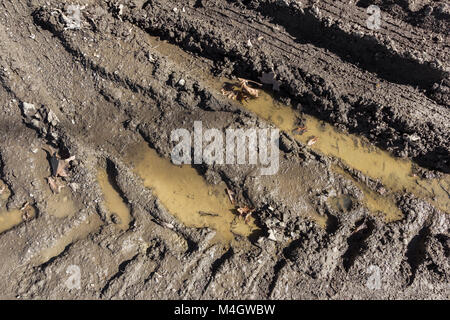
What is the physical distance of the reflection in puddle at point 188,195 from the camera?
12.1 feet

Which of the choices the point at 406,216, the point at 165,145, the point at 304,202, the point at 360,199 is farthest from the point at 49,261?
the point at 406,216

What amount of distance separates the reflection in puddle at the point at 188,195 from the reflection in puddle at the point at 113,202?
371 millimetres

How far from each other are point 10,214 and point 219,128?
9.48ft

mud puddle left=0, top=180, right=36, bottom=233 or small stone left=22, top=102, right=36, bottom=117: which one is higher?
small stone left=22, top=102, right=36, bottom=117

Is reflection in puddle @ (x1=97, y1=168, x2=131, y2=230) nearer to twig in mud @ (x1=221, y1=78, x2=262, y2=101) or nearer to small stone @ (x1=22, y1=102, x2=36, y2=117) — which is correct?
small stone @ (x1=22, y1=102, x2=36, y2=117)

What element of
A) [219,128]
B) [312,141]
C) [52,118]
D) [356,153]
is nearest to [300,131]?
[312,141]

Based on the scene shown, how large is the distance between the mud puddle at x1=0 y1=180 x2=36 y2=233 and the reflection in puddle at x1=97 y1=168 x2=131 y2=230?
0.91 metres

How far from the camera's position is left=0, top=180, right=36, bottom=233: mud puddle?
3746 mm

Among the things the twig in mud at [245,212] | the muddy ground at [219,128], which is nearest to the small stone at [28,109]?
the muddy ground at [219,128]

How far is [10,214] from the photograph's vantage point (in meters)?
3.79

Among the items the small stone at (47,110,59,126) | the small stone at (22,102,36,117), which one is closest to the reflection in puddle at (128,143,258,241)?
the small stone at (47,110,59,126)

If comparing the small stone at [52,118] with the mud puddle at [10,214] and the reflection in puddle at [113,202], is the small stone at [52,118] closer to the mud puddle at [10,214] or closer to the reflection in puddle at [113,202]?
the reflection in puddle at [113,202]

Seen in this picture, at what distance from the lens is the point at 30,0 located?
3.87m

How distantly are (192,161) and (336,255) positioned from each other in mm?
2050
